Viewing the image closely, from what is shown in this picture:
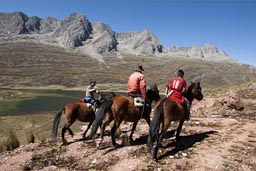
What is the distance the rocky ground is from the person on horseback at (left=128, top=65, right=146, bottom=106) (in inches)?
80.0

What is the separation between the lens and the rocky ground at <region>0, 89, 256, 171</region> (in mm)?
10727

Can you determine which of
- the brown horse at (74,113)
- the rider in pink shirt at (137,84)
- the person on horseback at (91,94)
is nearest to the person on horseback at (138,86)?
the rider in pink shirt at (137,84)

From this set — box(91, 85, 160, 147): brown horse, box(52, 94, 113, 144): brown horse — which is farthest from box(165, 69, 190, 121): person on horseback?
box(52, 94, 113, 144): brown horse

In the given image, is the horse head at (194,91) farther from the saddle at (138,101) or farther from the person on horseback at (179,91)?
the saddle at (138,101)

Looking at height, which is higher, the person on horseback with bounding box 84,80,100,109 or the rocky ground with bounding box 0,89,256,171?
the person on horseback with bounding box 84,80,100,109

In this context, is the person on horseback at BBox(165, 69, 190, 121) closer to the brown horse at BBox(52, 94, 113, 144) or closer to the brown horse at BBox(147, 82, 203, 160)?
the brown horse at BBox(147, 82, 203, 160)

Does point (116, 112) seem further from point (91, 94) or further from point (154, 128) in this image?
point (91, 94)

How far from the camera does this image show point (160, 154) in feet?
38.2

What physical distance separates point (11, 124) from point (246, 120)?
117 ft

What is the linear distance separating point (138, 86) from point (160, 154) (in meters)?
3.19

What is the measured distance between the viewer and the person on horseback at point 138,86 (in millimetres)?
12945

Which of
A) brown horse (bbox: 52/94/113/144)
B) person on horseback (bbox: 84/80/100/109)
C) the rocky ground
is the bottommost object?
the rocky ground

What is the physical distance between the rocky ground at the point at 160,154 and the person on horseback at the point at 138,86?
6.66ft

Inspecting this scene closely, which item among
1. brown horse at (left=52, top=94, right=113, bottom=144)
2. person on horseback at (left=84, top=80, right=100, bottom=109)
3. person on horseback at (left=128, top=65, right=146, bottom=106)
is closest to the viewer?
person on horseback at (left=128, top=65, right=146, bottom=106)
